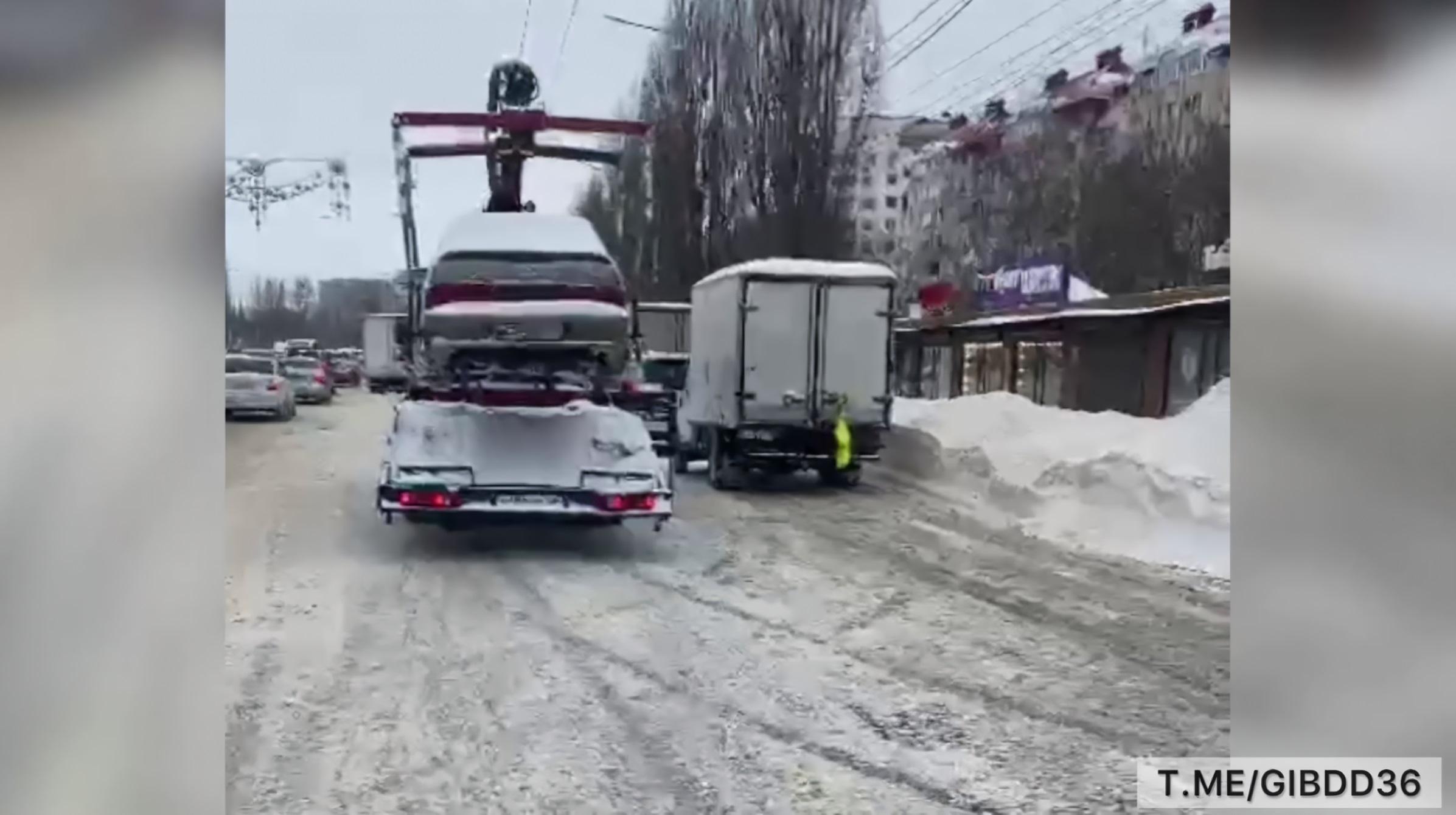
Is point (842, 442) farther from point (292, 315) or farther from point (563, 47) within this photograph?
point (292, 315)

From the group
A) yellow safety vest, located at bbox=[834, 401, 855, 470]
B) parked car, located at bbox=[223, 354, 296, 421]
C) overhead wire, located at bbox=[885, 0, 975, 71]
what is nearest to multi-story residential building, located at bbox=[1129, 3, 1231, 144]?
overhead wire, located at bbox=[885, 0, 975, 71]

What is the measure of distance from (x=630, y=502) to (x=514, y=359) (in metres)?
0.42

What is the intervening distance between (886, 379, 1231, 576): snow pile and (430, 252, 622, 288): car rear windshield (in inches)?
31.3

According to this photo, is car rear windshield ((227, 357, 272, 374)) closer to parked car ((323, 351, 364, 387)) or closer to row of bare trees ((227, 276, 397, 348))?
row of bare trees ((227, 276, 397, 348))

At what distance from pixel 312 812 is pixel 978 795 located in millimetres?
1296

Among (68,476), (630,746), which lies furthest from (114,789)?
(630,746)

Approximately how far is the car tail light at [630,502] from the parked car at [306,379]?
643mm

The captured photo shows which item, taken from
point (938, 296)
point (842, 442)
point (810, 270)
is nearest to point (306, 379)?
point (810, 270)

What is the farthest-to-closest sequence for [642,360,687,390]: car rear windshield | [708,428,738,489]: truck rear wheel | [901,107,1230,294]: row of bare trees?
[708,428,738,489]: truck rear wheel, [642,360,687,390]: car rear windshield, [901,107,1230,294]: row of bare trees

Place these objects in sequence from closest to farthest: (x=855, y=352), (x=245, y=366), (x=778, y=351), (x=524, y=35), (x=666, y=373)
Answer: (x=245, y=366) → (x=524, y=35) → (x=666, y=373) → (x=855, y=352) → (x=778, y=351)

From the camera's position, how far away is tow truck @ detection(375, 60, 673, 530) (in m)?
2.51

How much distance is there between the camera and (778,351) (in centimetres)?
298

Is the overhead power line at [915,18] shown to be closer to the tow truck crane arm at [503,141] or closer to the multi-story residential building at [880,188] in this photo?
the multi-story residential building at [880,188]

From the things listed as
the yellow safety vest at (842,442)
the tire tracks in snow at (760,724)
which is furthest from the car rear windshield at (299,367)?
the yellow safety vest at (842,442)
